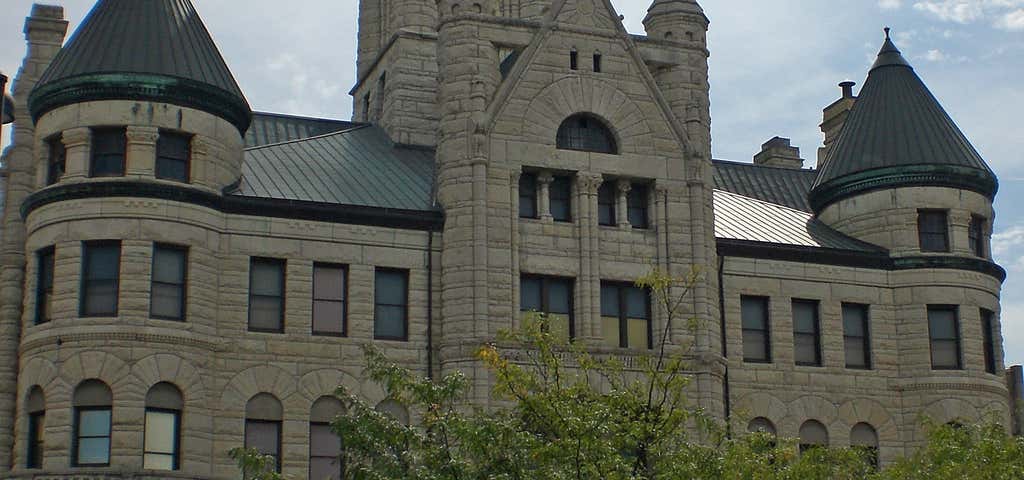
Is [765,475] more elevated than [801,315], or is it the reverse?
[801,315]

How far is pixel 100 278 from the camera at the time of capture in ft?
117

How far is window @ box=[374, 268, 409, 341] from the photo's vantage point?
38406mm

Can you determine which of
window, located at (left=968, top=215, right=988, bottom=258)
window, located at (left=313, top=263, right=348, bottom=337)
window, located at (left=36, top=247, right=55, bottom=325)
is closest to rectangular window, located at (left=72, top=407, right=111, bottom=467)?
window, located at (left=36, top=247, right=55, bottom=325)

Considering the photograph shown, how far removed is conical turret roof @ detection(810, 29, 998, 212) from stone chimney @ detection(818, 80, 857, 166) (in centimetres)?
673

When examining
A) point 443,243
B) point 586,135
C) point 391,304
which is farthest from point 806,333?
point 391,304

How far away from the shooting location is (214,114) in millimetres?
37531

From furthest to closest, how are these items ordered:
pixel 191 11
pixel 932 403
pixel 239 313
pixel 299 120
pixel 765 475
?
pixel 299 120 → pixel 932 403 → pixel 191 11 → pixel 239 313 → pixel 765 475

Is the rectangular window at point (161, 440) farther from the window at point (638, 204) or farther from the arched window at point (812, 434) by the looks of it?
the arched window at point (812, 434)

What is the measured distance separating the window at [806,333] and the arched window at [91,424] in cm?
1835

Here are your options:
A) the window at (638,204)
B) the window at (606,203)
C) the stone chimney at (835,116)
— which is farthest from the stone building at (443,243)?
the stone chimney at (835,116)

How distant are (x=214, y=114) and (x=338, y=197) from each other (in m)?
3.74

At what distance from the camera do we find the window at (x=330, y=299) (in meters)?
37.8

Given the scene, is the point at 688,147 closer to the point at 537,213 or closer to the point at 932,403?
the point at 537,213

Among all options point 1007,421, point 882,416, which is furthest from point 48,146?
point 1007,421
